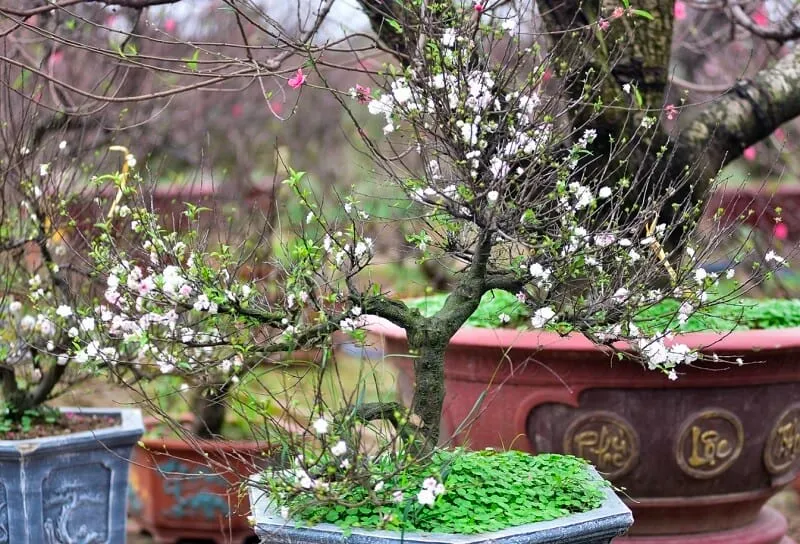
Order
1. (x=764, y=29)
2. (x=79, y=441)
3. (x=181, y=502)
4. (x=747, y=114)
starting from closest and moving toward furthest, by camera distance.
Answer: (x=79, y=441), (x=747, y=114), (x=764, y=29), (x=181, y=502)

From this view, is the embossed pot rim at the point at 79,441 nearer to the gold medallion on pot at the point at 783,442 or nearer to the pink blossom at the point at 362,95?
the pink blossom at the point at 362,95

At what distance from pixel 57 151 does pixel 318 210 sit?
5.04 feet

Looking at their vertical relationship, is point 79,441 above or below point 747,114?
below

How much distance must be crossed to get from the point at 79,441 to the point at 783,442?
2162 millimetres

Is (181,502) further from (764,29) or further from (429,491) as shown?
(764,29)

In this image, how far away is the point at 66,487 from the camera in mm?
3100

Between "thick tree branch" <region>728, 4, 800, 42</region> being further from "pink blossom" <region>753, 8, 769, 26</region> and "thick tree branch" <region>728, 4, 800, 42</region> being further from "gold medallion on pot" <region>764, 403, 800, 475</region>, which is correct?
"gold medallion on pot" <region>764, 403, 800, 475</region>

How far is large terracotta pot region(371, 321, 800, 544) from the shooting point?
293cm

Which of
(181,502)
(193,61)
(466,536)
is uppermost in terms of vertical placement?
(193,61)

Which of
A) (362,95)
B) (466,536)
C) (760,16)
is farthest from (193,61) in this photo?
(760,16)

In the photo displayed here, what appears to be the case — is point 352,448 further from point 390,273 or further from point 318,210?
point 390,273

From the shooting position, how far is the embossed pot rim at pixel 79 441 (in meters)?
2.93

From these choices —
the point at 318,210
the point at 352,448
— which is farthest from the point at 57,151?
the point at 352,448

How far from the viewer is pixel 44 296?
3027mm
